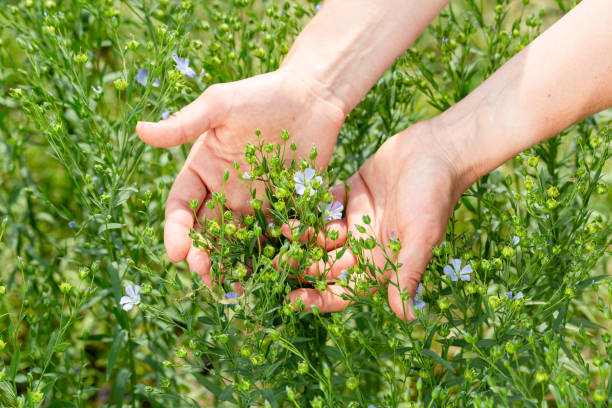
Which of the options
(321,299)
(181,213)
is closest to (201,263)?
(181,213)

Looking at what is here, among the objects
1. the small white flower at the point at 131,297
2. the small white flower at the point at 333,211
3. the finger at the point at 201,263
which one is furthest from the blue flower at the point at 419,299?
the small white flower at the point at 131,297

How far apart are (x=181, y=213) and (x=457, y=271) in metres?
0.84

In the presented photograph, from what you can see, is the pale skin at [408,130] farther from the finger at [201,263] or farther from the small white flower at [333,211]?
the small white flower at [333,211]

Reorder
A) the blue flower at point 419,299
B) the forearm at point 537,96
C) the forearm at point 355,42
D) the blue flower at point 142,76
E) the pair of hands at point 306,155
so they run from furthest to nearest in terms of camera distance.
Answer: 1. the forearm at point 355,42
2. the blue flower at point 142,76
3. the forearm at point 537,96
4. the pair of hands at point 306,155
5. the blue flower at point 419,299

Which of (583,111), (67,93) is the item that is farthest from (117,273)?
(583,111)

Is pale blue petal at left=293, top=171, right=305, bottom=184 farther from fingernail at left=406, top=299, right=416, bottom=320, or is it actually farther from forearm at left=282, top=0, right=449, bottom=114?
forearm at left=282, top=0, right=449, bottom=114

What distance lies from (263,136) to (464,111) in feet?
2.22

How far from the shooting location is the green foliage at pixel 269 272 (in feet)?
4.73

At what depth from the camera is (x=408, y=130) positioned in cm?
204

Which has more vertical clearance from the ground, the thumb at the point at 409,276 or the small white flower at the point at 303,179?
the small white flower at the point at 303,179

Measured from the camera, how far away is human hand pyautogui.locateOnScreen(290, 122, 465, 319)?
63.8 inches

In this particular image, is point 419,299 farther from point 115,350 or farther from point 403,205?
point 115,350

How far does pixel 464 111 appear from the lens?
2014 millimetres

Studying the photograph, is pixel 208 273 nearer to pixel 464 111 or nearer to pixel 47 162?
pixel 464 111
